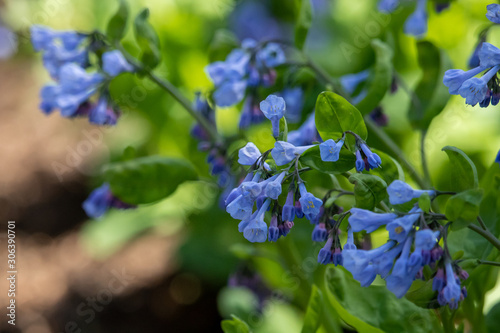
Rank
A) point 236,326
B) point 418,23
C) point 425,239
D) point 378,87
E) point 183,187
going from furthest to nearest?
1. point 183,187
2. point 418,23
3. point 378,87
4. point 236,326
5. point 425,239

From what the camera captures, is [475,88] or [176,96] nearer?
[475,88]

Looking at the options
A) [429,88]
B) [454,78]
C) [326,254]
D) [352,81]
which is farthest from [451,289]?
[352,81]

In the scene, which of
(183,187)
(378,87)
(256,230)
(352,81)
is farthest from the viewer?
(183,187)

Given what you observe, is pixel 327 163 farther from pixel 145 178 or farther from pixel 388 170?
pixel 145 178

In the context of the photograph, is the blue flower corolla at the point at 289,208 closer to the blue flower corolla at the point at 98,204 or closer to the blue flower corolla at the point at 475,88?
the blue flower corolla at the point at 475,88

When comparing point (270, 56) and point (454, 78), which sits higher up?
point (454, 78)

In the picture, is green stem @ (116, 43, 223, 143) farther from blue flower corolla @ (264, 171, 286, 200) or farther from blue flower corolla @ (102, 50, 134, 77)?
blue flower corolla @ (264, 171, 286, 200)

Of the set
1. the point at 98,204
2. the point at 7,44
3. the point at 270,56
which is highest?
the point at 270,56
